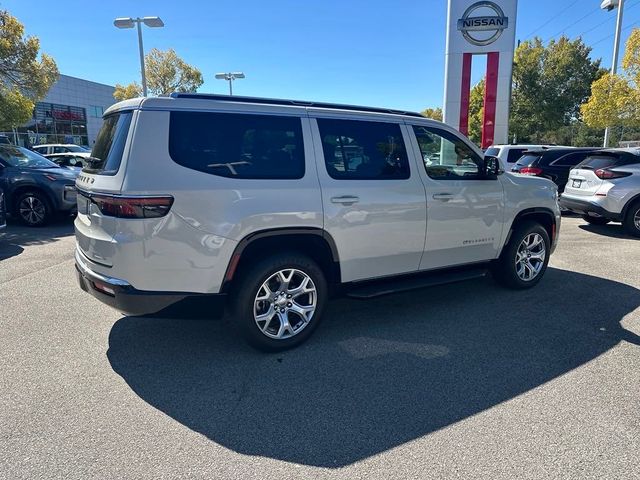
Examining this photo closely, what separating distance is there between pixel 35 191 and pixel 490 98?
1628 cm

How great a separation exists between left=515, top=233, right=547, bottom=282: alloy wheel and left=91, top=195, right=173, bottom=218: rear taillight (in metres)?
4.06

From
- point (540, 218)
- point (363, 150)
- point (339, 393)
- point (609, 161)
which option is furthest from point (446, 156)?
point (609, 161)

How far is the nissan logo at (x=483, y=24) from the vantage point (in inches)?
679

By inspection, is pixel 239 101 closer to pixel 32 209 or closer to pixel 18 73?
pixel 32 209

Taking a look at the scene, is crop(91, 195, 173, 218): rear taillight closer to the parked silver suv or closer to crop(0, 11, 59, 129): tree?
the parked silver suv

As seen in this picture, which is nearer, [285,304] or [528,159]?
[285,304]

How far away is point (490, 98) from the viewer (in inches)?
706

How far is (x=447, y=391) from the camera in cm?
318

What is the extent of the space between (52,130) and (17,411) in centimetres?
4716

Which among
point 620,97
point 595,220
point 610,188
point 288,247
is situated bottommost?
point 595,220

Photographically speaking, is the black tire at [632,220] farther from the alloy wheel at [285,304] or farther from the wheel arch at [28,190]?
the wheel arch at [28,190]

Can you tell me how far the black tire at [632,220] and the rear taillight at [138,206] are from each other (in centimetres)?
883

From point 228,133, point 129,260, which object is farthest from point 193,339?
point 228,133

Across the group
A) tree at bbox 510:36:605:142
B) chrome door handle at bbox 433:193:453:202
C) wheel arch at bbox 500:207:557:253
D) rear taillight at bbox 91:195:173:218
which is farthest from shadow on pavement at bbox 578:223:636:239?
tree at bbox 510:36:605:142
